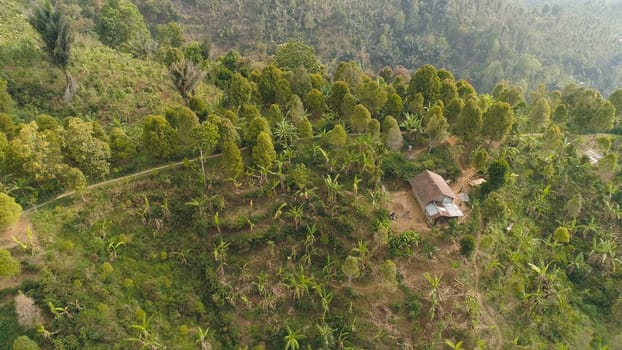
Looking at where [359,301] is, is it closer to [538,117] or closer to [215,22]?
[538,117]

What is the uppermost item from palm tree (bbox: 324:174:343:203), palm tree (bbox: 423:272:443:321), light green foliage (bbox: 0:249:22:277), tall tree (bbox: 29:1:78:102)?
tall tree (bbox: 29:1:78:102)

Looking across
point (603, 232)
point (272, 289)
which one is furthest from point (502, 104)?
point (272, 289)

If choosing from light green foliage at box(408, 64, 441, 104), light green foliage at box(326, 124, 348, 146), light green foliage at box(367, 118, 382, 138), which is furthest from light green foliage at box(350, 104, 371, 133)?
light green foliage at box(408, 64, 441, 104)

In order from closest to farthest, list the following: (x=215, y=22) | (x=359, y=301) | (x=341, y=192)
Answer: (x=359, y=301) → (x=341, y=192) → (x=215, y=22)

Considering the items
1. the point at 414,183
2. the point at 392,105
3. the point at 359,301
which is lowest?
the point at 359,301

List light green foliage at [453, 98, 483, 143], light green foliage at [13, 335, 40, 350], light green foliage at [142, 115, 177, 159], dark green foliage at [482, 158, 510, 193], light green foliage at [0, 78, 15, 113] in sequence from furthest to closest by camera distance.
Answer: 1. light green foliage at [453, 98, 483, 143]
2. light green foliage at [0, 78, 15, 113]
3. dark green foliage at [482, 158, 510, 193]
4. light green foliage at [142, 115, 177, 159]
5. light green foliage at [13, 335, 40, 350]

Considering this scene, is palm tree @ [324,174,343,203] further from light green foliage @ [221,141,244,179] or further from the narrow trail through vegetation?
the narrow trail through vegetation
